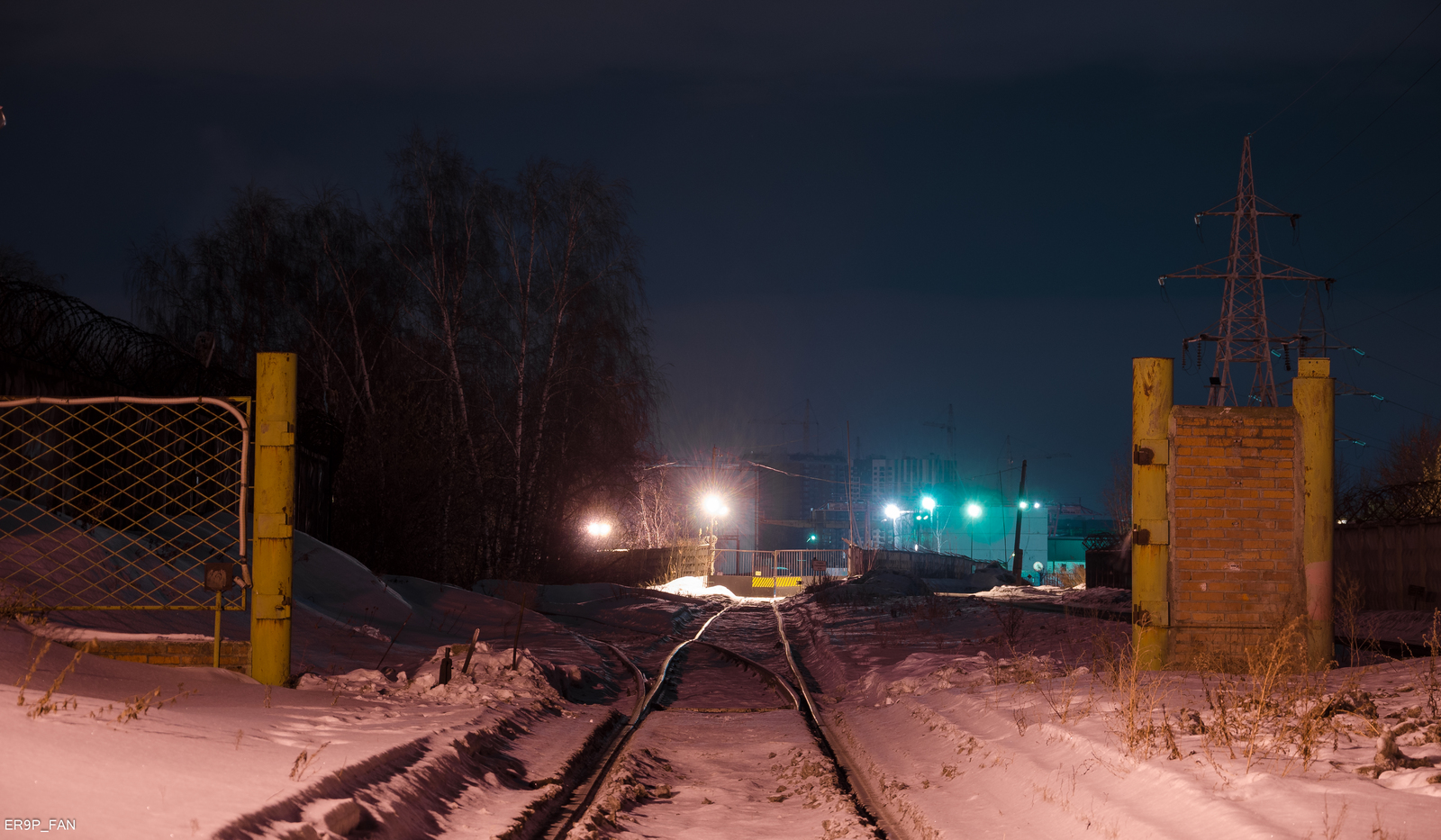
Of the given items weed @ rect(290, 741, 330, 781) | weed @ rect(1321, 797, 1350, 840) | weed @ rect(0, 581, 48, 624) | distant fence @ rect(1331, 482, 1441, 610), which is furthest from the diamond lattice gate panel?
distant fence @ rect(1331, 482, 1441, 610)

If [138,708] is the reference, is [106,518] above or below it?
above

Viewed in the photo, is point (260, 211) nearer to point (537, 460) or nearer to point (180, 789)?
point (537, 460)

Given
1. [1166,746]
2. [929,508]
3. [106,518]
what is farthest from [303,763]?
[929,508]

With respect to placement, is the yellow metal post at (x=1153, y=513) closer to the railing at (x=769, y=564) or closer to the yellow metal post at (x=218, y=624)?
the yellow metal post at (x=218, y=624)

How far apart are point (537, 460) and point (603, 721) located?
17520mm

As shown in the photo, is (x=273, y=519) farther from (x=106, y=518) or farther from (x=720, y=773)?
(x=106, y=518)

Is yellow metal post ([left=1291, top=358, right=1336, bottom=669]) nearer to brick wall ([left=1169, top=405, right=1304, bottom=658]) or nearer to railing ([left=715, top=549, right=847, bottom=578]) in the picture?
brick wall ([left=1169, top=405, right=1304, bottom=658])

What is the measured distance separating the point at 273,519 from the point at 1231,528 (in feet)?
29.6

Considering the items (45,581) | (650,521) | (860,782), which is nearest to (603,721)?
(860,782)

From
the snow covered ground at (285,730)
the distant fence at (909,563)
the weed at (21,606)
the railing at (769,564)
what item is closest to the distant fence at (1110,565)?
the distant fence at (909,563)

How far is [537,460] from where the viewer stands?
26250mm

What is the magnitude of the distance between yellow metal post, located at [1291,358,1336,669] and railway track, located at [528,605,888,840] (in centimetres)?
504

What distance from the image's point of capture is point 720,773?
733 centimetres

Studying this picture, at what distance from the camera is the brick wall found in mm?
9758
